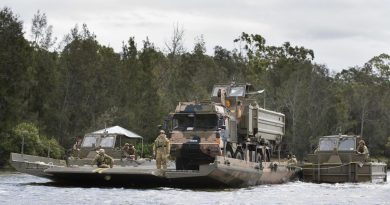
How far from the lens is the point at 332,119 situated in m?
88.9

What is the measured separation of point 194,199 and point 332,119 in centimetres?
6413

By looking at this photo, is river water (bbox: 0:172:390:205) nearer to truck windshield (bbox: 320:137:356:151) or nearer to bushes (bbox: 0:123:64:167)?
truck windshield (bbox: 320:137:356:151)

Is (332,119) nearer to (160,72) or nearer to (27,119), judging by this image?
(160,72)

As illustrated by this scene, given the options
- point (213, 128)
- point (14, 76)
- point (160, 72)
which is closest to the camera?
point (213, 128)

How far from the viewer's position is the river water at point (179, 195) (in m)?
25.7

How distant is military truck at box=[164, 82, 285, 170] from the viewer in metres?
32.0

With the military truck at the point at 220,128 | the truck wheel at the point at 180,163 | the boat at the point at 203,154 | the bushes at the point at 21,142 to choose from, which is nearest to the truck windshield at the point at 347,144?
the boat at the point at 203,154

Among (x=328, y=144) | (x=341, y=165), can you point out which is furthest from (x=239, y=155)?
(x=328, y=144)

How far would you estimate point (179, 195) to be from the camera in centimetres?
2825

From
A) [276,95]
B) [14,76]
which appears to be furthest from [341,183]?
[276,95]

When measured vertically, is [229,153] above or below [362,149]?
below

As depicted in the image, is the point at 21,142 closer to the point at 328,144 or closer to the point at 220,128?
the point at 328,144

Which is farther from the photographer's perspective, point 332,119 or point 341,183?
point 332,119

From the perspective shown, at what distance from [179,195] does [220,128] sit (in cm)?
502
